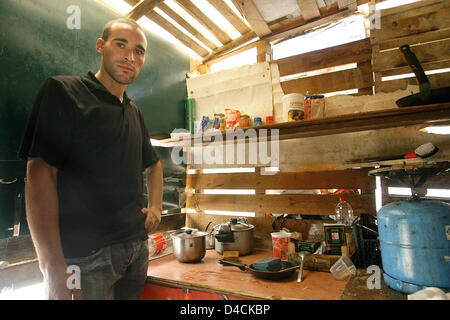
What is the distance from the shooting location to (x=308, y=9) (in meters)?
1.87

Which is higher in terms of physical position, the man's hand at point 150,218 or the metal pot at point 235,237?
the man's hand at point 150,218

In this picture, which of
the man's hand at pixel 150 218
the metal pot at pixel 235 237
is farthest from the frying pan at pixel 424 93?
the man's hand at pixel 150 218

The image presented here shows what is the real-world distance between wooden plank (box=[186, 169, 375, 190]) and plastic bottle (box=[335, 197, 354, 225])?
0.12 meters

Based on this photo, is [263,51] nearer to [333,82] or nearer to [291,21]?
[291,21]

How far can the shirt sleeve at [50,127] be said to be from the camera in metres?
0.94

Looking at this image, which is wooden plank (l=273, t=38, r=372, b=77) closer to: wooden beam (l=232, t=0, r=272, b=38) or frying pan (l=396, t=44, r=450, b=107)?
wooden beam (l=232, t=0, r=272, b=38)

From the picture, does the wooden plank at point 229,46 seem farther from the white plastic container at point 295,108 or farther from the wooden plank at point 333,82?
the white plastic container at point 295,108

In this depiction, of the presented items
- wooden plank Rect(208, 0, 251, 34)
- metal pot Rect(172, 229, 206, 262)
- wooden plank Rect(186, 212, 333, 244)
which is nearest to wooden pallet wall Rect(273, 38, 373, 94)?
wooden plank Rect(208, 0, 251, 34)

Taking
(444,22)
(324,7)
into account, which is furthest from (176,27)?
(444,22)

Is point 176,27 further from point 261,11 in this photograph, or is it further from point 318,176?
point 318,176

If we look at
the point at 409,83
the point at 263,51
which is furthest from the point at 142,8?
the point at 409,83

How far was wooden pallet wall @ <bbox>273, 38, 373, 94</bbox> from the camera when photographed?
69.3 inches

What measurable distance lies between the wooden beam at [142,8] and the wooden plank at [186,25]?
6.6 inches

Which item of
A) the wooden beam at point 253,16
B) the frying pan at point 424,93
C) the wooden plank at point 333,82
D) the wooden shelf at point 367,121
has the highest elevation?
the wooden beam at point 253,16
